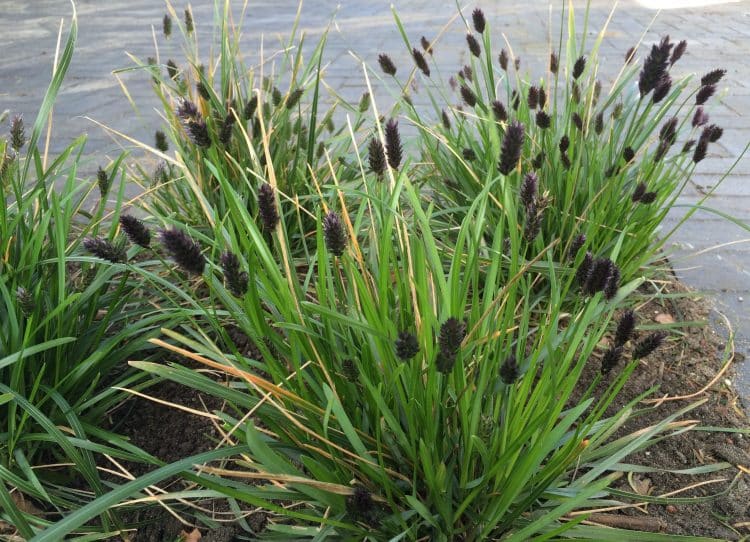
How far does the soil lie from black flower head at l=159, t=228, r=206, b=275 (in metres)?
0.48

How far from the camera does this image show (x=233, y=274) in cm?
97

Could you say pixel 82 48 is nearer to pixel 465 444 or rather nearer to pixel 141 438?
pixel 141 438

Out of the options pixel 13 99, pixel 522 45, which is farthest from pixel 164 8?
pixel 522 45

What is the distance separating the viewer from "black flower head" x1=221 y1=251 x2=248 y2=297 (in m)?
0.95

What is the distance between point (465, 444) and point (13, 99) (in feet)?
15.2

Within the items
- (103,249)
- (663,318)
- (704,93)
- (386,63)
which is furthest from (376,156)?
(663,318)

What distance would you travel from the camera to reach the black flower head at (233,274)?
954 mm

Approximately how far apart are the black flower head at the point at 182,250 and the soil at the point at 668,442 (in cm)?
48

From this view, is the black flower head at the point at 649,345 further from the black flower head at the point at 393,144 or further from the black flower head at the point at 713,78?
the black flower head at the point at 713,78

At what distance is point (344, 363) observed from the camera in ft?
3.84

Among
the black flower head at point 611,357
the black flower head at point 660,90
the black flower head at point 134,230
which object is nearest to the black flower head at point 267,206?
the black flower head at point 134,230

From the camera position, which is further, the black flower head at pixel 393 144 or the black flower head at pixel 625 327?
the black flower head at pixel 393 144

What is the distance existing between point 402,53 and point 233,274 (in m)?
5.05

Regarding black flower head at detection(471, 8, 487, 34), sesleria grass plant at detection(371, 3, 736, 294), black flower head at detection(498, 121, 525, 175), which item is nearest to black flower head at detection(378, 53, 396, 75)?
sesleria grass plant at detection(371, 3, 736, 294)
